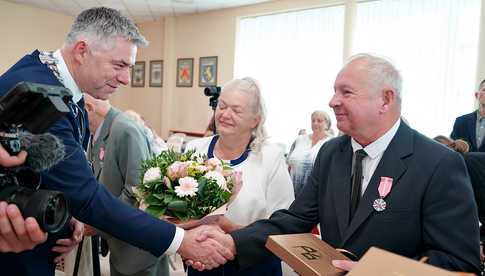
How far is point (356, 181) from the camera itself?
149 cm

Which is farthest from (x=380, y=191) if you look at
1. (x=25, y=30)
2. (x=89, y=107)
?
(x=25, y=30)

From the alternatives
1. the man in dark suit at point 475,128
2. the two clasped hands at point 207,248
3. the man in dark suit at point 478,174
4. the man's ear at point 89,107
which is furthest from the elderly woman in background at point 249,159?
the man in dark suit at point 475,128

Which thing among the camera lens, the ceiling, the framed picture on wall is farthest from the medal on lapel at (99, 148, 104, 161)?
the framed picture on wall

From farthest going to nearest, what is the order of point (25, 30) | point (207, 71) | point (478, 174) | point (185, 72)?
point (185, 72), point (207, 71), point (25, 30), point (478, 174)

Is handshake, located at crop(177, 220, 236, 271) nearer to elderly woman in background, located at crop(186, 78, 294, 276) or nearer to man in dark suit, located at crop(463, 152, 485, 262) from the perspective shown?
elderly woman in background, located at crop(186, 78, 294, 276)

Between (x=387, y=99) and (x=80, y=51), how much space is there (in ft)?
3.72

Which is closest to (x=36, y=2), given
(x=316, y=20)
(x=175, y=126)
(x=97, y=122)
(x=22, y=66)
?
(x=175, y=126)

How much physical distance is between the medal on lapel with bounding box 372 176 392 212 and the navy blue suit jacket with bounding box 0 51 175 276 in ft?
2.43

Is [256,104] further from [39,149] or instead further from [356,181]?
[39,149]

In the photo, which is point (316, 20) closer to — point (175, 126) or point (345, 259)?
point (175, 126)

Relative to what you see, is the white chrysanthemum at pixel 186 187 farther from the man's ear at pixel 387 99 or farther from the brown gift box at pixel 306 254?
the man's ear at pixel 387 99

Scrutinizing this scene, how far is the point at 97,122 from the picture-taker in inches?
91.4

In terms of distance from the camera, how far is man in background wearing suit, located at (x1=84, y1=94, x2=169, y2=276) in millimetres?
2125

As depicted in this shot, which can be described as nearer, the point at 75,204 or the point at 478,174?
the point at 75,204
